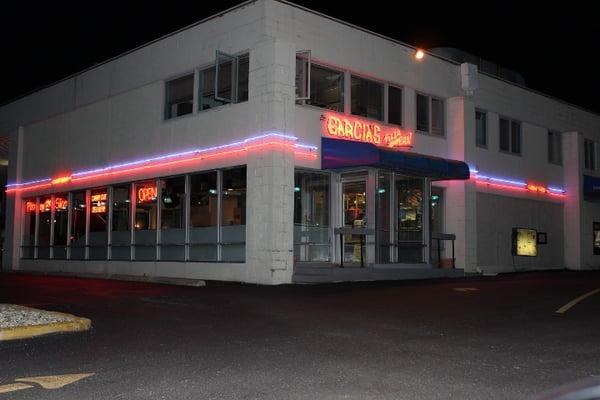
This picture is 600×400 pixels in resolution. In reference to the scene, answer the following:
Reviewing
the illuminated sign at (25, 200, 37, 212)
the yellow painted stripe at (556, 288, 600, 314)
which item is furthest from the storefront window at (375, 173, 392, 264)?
the illuminated sign at (25, 200, 37, 212)

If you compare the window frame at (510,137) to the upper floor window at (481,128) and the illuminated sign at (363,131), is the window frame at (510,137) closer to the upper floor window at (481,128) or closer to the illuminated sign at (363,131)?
the upper floor window at (481,128)

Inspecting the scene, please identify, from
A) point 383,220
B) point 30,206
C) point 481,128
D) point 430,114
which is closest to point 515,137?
point 481,128

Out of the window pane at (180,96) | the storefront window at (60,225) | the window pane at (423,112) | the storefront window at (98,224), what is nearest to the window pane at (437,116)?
the window pane at (423,112)

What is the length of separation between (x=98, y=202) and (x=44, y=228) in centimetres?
473

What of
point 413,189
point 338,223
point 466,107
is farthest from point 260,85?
point 466,107

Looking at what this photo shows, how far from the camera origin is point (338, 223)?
757 inches

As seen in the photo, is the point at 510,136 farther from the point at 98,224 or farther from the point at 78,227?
the point at 78,227

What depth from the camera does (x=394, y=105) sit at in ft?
70.2

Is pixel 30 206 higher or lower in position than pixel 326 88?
lower

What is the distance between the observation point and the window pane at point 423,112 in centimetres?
2245

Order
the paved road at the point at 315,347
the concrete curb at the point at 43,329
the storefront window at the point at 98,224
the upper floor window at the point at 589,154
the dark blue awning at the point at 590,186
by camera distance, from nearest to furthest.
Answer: the paved road at the point at 315,347
the concrete curb at the point at 43,329
the storefront window at the point at 98,224
the dark blue awning at the point at 590,186
the upper floor window at the point at 589,154

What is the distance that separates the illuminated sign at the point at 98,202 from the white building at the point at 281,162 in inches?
3.0

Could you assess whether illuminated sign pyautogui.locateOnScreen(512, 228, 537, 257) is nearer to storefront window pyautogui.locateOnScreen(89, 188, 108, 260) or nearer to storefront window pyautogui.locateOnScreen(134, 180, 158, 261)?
storefront window pyautogui.locateOnScreen(134, 180, 158, 261)

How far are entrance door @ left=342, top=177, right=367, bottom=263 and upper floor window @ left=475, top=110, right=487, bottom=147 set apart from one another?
766 centimetres
